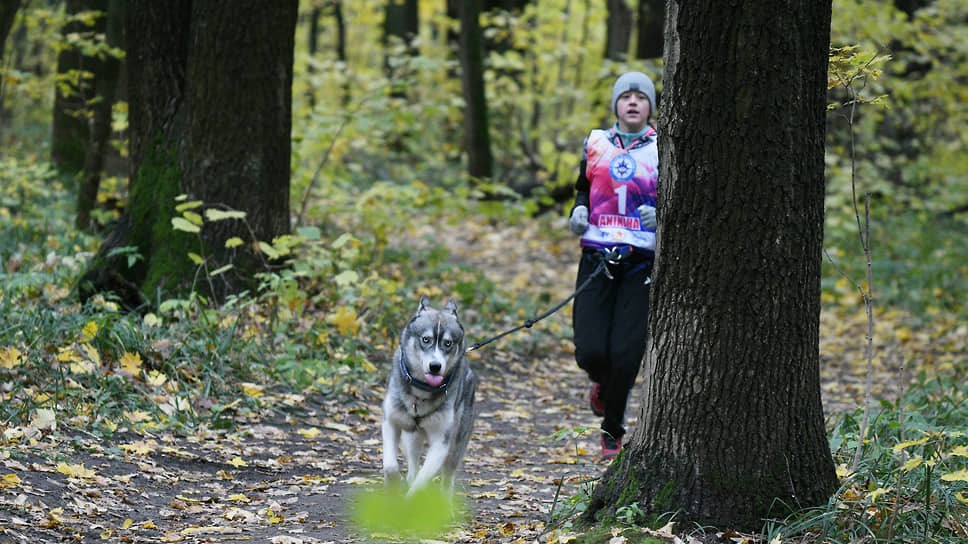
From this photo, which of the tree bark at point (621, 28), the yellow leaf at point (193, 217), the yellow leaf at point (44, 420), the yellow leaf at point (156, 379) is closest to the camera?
the yellow leaf at point (44, 420)

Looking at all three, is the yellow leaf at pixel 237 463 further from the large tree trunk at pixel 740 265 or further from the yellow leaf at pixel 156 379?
the large tree trunk at pixel 740 265

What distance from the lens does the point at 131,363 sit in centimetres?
592

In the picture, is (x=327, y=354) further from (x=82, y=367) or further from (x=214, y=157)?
(x=82, y=367)

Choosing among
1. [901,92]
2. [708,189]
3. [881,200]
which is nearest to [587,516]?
[708,189]

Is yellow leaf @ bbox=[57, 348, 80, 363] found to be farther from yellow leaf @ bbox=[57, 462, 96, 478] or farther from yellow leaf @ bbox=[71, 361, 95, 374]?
yellow leaf @ bbox=[57, 462, 96, 478]

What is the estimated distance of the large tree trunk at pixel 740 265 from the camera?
11.3 ft

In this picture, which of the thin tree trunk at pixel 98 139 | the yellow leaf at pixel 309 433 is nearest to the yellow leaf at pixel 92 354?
the yellow leaf at pixel 309 433

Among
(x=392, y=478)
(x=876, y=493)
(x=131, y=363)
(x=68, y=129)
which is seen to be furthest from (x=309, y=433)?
(x=68, y=129)

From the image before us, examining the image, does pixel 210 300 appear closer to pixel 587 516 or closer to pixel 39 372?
pixel 39 372

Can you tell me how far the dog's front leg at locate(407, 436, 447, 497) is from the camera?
4403mm

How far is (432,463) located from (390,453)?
0.25m

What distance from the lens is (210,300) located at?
25.4 ft

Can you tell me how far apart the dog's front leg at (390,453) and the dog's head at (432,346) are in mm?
331

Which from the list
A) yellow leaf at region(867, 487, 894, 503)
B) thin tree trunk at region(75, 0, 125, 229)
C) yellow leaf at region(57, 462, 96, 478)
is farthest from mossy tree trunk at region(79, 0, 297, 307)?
yellow leaf at region(867, 487, 894, 503)
